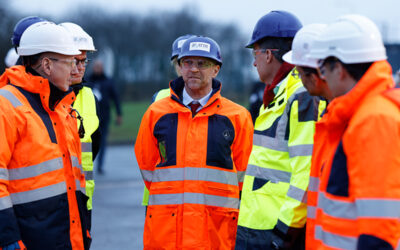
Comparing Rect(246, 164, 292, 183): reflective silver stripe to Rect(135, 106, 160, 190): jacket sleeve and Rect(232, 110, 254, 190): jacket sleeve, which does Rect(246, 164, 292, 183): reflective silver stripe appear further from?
Rect(135, 106, 160, 190): jacket sleeve

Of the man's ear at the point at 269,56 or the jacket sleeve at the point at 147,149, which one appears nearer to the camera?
the man's ear at the point at 269,56

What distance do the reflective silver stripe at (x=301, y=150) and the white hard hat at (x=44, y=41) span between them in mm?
1604

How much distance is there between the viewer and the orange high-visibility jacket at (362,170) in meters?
2.24

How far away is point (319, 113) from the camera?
320 cm

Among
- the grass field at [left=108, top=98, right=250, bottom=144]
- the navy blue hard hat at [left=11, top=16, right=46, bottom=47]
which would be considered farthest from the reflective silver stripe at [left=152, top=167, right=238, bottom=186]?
the grass field at [left=108, top=98, right=250, bottom=144]

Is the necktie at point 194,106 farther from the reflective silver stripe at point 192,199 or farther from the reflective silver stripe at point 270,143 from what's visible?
the reflective silver stripe at point 270,143

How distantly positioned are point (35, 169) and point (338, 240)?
190 cm

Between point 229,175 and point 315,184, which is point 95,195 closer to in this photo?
point 229,175

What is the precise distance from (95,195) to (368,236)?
7.90 metres

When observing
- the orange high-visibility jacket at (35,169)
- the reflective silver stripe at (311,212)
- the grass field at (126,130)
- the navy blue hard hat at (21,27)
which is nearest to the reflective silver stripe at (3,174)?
the orange high-visibility jacket at (35,169)

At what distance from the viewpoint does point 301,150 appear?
3.15 metres

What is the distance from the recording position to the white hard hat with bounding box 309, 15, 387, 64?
8.09ft

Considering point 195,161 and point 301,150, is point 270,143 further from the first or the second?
point 195,161

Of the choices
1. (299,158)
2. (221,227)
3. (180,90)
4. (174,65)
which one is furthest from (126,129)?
(299,158)
